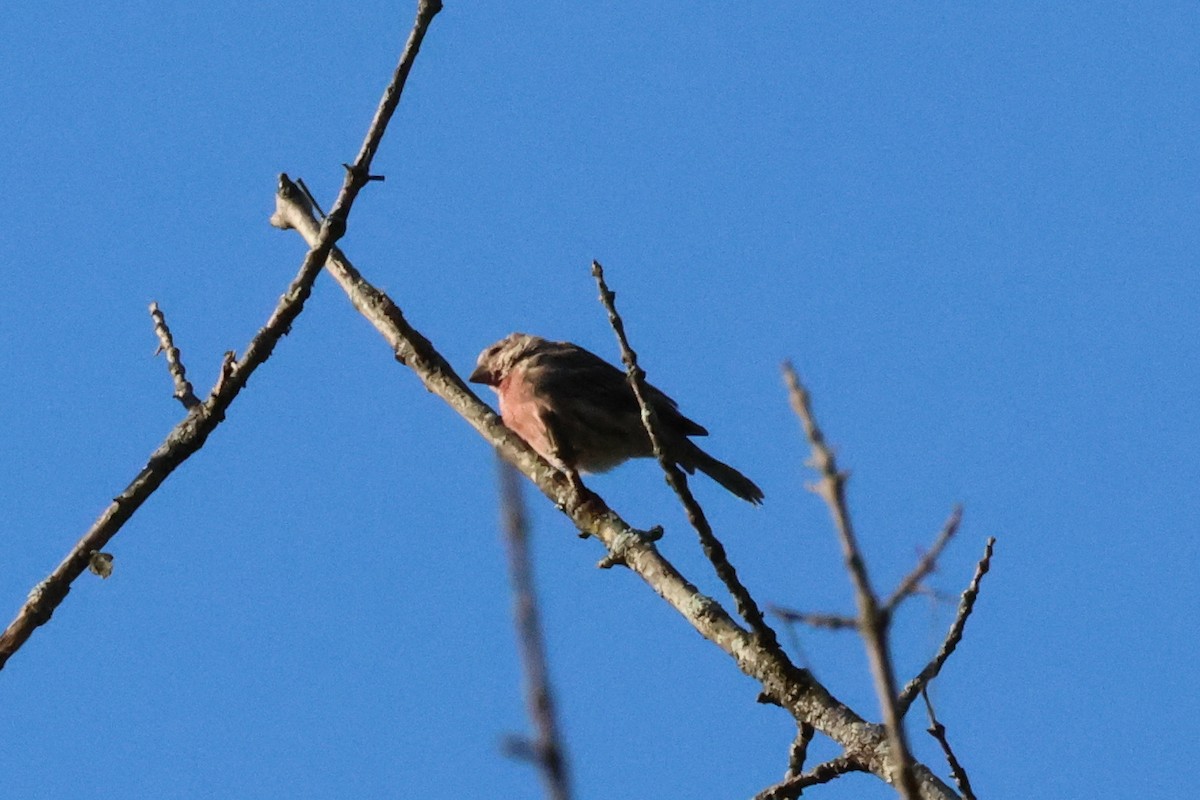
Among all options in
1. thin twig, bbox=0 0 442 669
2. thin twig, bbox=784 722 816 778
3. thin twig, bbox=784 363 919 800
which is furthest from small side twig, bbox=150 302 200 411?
thin twig, bbox=784 363 919 800

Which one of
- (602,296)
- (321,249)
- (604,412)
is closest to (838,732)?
(602,296)

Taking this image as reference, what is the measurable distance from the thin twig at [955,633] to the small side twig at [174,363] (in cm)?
260

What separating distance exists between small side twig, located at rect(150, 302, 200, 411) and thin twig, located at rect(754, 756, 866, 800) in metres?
2.34

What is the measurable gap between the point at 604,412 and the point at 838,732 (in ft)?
15.0

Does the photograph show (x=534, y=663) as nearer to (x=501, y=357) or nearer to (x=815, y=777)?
(x=815, y=777)

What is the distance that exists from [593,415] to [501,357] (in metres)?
1.20

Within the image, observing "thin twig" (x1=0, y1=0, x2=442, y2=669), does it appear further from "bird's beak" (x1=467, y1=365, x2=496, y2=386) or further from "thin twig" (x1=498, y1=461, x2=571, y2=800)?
"bird's beak" (x1=467, y1=365, x2=496, y2=386)

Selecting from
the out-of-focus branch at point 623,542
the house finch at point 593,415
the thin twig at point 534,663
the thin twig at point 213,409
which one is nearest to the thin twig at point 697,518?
the out-of-focus branch at point 623,542

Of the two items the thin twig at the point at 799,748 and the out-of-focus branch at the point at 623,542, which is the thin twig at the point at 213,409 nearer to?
the out-of-focus branch at the point at 623,542

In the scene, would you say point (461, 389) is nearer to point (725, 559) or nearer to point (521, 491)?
point (725, 559)

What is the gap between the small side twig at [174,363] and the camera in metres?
5.66

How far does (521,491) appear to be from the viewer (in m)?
2.49

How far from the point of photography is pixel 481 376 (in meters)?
10.3

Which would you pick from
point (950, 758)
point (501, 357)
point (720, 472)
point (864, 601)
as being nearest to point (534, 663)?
point (864, 601)
